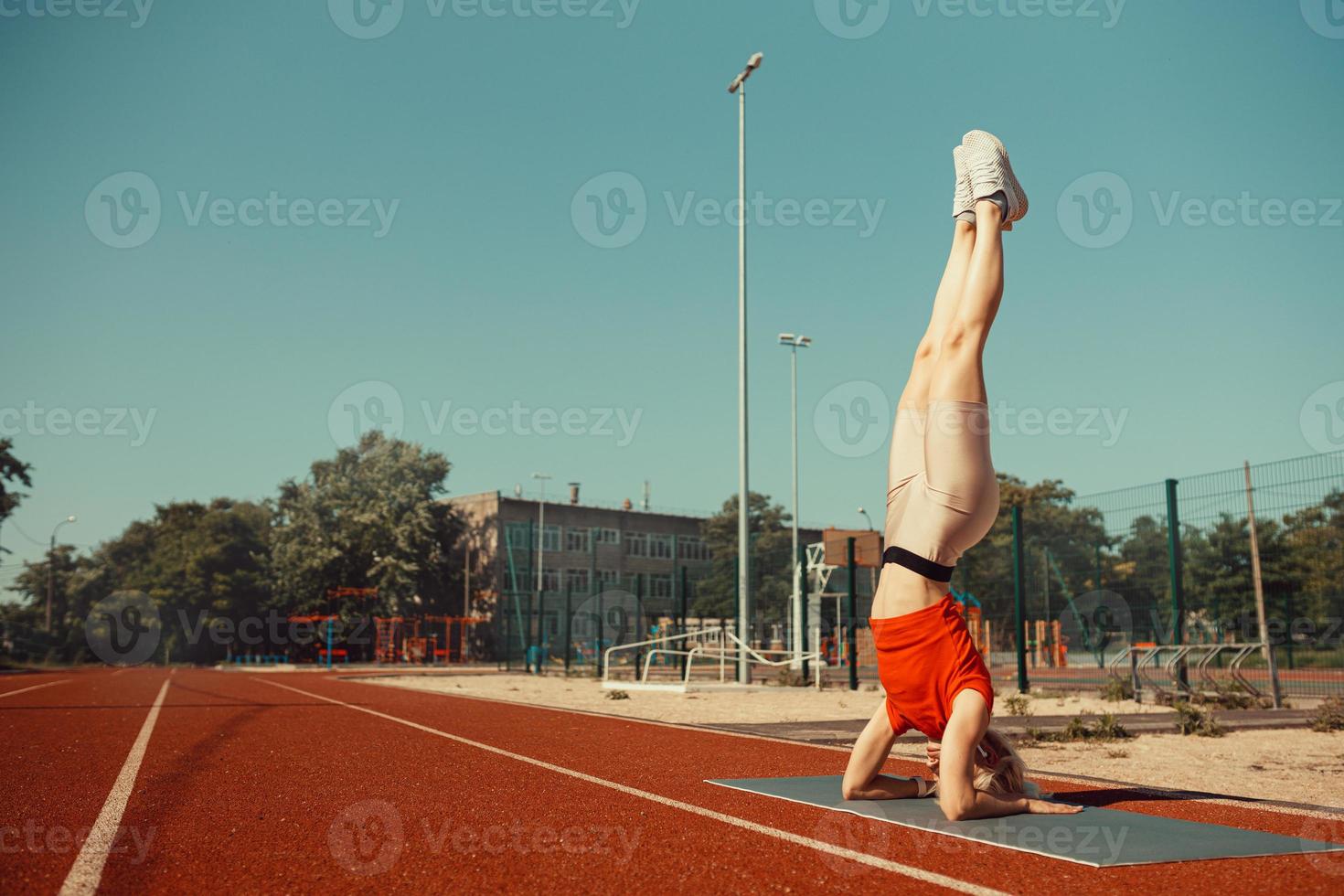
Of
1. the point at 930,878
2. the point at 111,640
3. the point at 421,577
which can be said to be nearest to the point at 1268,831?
the point at 930,878

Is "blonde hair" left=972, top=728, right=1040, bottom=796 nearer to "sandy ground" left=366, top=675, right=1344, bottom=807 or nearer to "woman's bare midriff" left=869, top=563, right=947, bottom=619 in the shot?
"woman's bare midriff" left=869, top=563, right=947, bottom=619

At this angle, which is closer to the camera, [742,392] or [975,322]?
[975,322]

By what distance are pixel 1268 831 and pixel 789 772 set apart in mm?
2822

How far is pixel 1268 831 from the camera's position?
4.67m

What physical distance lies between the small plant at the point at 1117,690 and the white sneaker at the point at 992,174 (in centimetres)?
1081

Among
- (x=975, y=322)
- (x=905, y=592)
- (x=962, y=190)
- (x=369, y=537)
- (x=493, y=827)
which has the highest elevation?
(x=369, y=537)

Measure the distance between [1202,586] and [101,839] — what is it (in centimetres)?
1506

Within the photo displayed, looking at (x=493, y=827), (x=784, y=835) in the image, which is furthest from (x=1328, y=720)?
(x=493, y=827)

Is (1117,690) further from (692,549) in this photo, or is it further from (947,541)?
(692,549)

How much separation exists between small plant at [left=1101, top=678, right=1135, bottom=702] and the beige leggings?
10.8 m

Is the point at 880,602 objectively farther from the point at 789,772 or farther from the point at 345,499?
the point at 345,499

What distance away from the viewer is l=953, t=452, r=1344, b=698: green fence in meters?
13.7

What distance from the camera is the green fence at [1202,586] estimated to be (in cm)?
1369

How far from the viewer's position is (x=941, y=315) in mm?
5152
